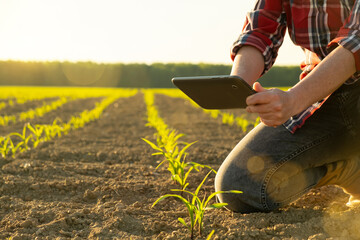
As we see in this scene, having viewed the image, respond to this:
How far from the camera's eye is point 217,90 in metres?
1.56

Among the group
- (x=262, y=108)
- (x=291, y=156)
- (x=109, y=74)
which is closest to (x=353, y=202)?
(x=291, y=156)

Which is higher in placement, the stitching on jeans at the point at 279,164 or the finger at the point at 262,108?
the finger at the point at 262,108

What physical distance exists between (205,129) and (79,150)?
7.16 ft

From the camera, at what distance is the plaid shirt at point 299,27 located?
6.44 feet

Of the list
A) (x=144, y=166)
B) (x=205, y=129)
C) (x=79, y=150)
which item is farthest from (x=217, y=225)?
(x=205, y=129)

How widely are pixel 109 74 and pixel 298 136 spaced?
3867 cm

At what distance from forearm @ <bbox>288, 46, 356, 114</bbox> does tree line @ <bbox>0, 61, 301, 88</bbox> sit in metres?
35.4

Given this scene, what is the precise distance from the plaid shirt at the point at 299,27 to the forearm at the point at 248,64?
0.03 meters

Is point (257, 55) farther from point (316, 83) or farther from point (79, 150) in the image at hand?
point (79, 150)

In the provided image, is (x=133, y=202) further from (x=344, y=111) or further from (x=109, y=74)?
(x=109, y=74)

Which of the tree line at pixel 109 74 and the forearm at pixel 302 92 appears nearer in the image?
the forearm at pixel 302 92

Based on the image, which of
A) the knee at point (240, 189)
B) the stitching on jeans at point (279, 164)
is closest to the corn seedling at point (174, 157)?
the knee at point (240, 189)

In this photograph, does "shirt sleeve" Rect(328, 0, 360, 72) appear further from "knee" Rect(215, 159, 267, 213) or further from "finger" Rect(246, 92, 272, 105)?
"knee" Rect(215, 159, 267, 213)

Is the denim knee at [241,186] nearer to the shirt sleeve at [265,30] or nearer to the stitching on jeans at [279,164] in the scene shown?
the stitching on jeans at [279,164]
